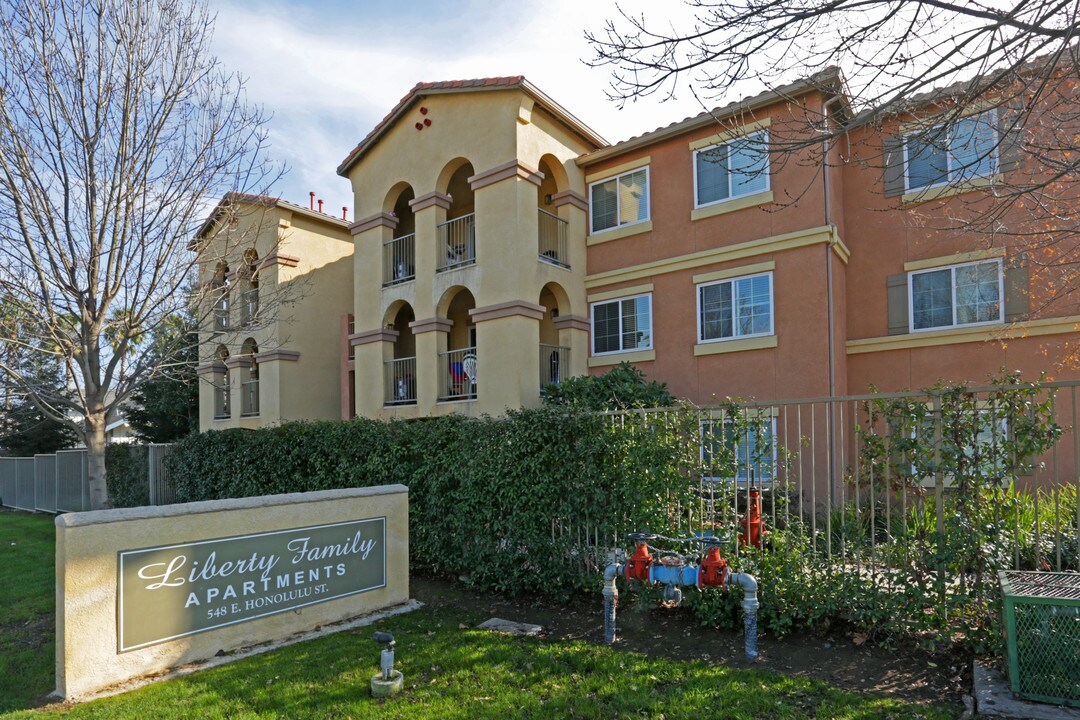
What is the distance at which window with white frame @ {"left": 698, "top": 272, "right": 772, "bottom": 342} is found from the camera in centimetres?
1355

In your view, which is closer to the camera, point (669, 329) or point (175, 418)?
point (669, 329)

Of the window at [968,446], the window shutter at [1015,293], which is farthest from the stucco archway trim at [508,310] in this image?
the window at [968,446]

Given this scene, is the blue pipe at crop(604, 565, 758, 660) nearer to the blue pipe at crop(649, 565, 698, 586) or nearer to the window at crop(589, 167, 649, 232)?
the blue pipe at crop(649, 565, 698, 586)

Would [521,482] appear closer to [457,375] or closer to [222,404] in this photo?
[457,375]

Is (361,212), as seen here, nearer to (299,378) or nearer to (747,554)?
(299,378)

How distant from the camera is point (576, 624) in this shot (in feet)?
24.1

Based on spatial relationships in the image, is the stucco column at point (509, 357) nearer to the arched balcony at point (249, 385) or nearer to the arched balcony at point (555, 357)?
the arched balcony at point (555, 357)

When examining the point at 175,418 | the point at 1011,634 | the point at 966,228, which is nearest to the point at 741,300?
the point at 966,228

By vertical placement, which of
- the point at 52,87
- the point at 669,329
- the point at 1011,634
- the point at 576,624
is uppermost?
the point at 52,87

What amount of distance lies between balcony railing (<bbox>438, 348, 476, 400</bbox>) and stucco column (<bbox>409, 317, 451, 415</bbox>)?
164 millimetres

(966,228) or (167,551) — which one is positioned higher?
(966,228)

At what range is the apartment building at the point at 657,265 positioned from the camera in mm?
12633

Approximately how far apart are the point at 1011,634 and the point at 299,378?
63.1 ft

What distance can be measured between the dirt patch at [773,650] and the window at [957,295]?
902cm
